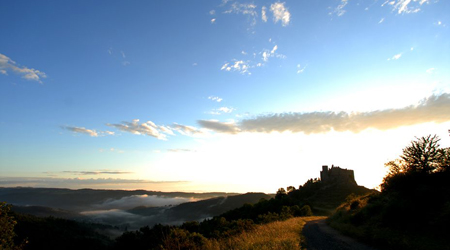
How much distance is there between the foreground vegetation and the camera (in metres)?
14.1

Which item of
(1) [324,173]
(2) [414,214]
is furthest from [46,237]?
(2) [414,214]

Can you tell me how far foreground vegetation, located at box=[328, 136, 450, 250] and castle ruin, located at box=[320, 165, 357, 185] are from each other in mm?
72659

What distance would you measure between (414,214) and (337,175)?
92483mm

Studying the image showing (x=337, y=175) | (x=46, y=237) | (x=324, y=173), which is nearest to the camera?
(x=337, y=175)

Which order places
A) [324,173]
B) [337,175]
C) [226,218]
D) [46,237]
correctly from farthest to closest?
[46,237]
[324,173]
[337,175]
[226,218]

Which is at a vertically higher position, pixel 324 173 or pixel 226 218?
pixel 324 173

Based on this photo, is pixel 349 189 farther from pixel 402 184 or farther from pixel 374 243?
pixel 374 243

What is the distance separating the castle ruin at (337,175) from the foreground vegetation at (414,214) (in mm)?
72659

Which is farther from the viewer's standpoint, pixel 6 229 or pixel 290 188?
pixel 290 188

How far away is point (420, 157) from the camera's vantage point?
2984 centimetres

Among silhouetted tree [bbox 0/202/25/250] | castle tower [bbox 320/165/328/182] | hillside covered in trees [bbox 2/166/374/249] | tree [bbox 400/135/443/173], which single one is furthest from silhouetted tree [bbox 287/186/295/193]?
silhouetted tree [bbox 0/202/25/250]

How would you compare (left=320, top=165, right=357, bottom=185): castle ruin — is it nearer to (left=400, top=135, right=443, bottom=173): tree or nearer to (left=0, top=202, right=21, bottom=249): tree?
(left=400, top=135, right=443, bottom=173): tree

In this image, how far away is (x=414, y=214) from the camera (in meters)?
17.4

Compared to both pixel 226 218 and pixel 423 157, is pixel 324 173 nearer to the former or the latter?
pixel 226 218
